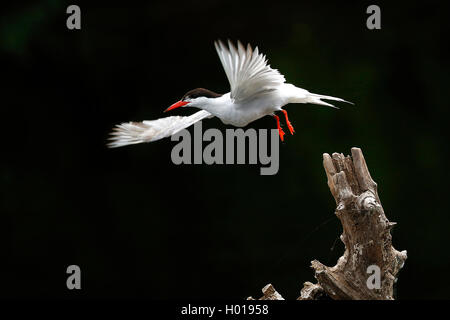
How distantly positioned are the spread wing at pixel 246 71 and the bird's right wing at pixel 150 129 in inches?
7.6

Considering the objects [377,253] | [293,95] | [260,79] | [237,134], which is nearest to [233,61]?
[260,79]

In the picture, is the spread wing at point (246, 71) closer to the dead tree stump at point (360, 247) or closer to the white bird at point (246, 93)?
the white bird at point (246, 93)

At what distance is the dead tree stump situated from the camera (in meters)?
1.70

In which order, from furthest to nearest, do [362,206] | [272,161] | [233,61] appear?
[272,161], [362,206], [233,61]

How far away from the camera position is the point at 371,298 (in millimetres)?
1715

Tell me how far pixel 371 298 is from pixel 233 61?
75cm

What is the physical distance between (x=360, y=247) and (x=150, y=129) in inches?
25.8

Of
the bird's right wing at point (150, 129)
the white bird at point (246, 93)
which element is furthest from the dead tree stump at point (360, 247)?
the bird's right wing at point (150, 129)

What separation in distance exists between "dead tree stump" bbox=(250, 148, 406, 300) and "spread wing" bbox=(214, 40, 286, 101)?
0.34 m

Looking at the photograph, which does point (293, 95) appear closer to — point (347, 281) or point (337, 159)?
point (337, 159)

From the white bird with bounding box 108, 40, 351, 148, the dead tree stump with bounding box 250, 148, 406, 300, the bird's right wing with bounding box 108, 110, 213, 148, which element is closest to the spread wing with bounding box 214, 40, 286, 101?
the white bird with bounding box 108, 40, 351, 148

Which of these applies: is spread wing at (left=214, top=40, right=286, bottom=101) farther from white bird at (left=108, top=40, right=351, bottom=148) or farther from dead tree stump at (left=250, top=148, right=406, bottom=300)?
dead tree stump at (left=250, top=148, right=406, bottom=300)

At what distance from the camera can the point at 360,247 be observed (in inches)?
67.6

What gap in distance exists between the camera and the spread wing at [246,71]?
4.81ft
